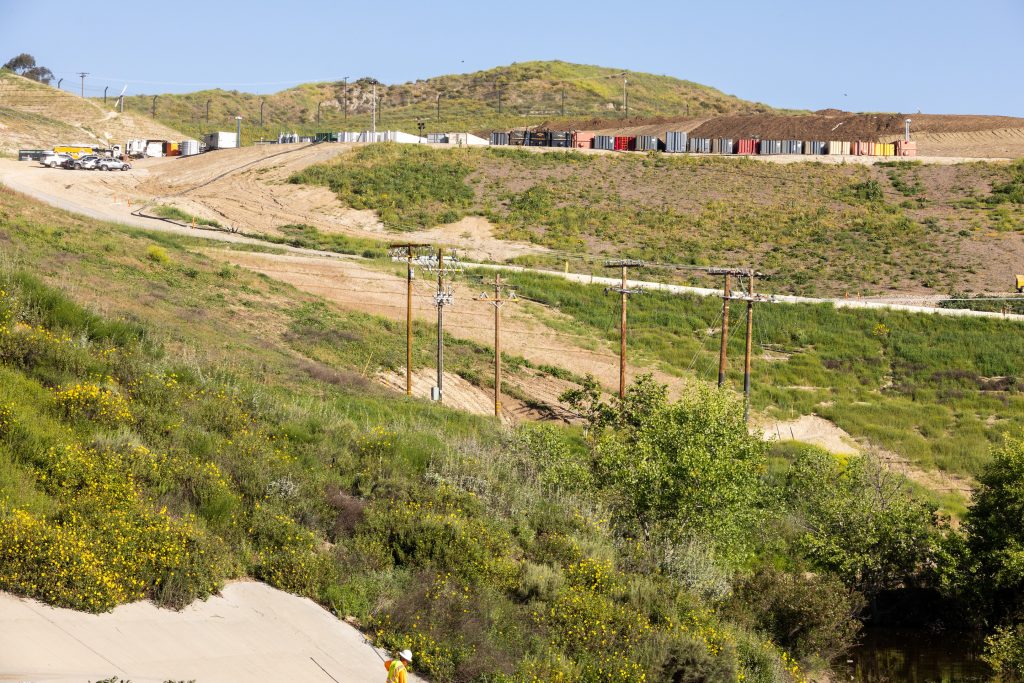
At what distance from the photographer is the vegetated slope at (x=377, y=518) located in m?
20.0

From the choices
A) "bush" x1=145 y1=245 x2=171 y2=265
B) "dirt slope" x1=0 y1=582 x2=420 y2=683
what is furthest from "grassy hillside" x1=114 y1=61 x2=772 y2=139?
"dirt slope" x1=0 y1=582 x2=420 y2=683

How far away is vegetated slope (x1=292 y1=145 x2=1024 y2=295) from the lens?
263 feet

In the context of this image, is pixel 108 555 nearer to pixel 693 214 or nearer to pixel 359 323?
pixel 359 323

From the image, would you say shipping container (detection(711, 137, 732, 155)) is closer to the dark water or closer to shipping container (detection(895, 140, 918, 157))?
shipping container (detection(895, 140, 918, 157))

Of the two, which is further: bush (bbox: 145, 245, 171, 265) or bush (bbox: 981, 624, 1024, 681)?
bush (bbox: 145, 245, 171, 265)

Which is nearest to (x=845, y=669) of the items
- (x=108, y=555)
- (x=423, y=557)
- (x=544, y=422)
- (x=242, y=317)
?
(x=423, y=557)

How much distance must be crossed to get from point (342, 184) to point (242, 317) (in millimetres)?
47883

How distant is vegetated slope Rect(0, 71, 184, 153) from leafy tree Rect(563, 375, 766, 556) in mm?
96145

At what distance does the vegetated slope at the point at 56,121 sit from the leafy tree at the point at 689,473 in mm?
96145

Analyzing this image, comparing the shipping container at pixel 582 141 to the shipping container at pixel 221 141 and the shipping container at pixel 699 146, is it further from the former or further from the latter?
the shipping container at pixel 221 141

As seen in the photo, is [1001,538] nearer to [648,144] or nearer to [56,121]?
[648,144]

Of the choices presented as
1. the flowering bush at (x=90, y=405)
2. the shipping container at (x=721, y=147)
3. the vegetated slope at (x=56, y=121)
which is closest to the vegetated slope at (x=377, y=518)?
the flowering bush at (x=90, y=405)

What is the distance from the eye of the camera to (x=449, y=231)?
282 ft

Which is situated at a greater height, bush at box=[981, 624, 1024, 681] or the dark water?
bush at box=[981, 624, 1024, 681]
